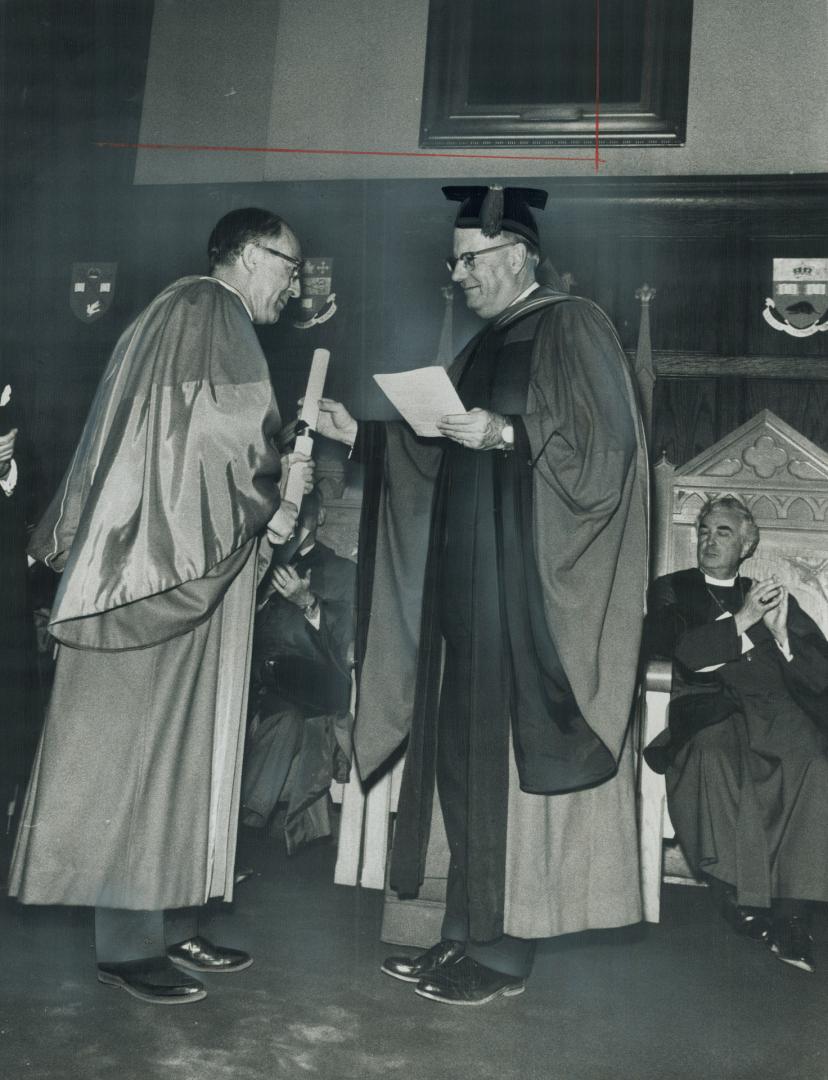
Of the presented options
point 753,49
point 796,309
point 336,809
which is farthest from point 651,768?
point 753,49

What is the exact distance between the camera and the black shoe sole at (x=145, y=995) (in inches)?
96.8

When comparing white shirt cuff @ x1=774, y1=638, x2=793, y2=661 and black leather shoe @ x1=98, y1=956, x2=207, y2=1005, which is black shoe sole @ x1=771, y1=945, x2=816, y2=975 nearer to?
white shirt cuff @ x1=774, y1=638, x2=793, y2=661

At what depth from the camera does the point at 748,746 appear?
126 inches

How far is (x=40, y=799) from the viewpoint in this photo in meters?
2.63

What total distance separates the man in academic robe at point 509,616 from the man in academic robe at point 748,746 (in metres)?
0.42

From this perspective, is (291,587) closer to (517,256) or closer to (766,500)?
(517,256)

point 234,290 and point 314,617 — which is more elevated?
point 234,290

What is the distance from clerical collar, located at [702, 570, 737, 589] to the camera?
346 centimetres

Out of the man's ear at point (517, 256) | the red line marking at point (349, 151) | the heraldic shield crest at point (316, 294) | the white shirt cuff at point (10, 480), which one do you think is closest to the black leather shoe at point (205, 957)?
the white shirt cuff at point (10, 480)

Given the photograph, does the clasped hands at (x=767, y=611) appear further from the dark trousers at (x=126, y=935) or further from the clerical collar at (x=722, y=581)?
the dark trousers at (x=126, y=935)

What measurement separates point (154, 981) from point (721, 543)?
207 cm

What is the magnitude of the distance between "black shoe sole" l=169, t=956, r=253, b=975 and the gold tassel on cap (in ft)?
6.35

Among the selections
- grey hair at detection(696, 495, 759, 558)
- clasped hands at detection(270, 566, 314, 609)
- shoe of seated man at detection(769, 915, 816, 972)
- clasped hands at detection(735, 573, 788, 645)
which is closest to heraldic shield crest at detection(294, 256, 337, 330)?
clasped hands at detection(270, 566, 314, 609)

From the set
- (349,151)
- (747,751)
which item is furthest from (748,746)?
(349,151)
